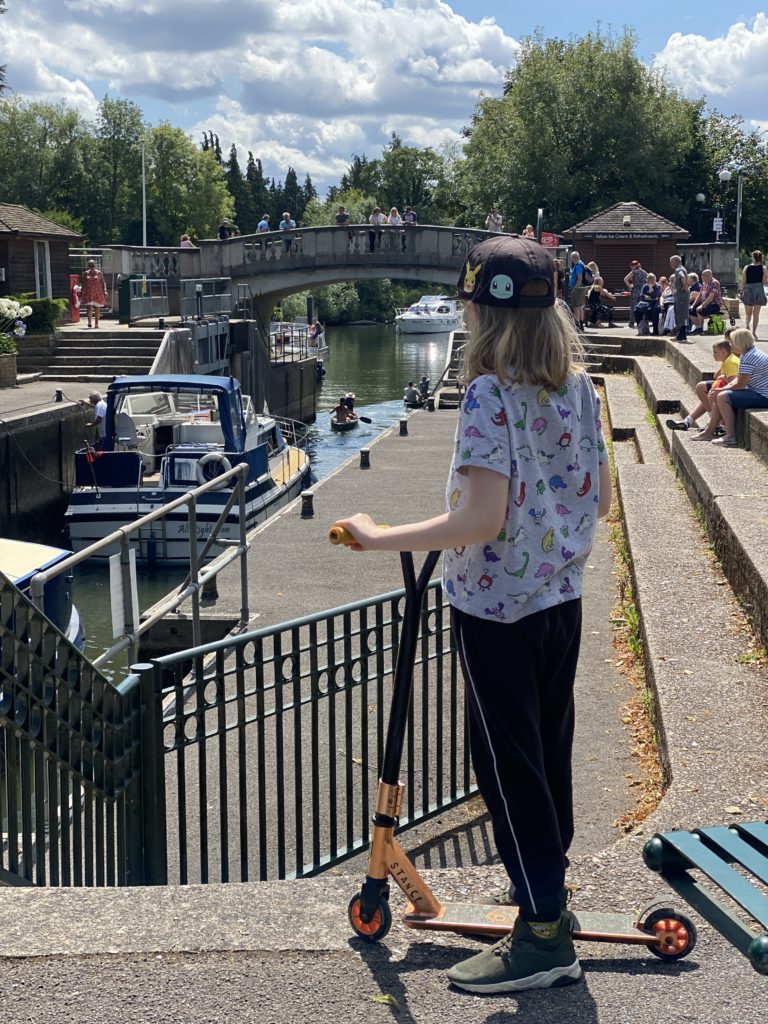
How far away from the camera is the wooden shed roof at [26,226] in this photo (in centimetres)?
3669

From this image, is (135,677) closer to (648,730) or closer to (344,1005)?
(344,1005)

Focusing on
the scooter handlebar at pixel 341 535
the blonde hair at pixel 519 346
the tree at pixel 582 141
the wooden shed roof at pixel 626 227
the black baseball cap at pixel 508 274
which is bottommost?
the scooter handlebar at pixel 341 535

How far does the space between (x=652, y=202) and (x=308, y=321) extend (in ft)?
75.7

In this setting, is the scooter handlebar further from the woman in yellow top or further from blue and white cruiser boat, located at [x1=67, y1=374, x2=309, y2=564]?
blue and white cruiser boat, located at [x1=67, y1=374, x2=309, y2=564]

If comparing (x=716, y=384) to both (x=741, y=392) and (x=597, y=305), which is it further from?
(x=597, y=305)

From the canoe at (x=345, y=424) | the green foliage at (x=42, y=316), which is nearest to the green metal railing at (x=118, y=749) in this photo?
the green foliage at (x=42, y=316)

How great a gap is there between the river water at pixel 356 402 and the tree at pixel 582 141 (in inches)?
388

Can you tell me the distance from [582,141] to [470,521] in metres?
58.6

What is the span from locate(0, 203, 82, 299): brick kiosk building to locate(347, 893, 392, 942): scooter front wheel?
35410 millimetres

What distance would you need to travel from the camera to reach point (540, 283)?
302cm

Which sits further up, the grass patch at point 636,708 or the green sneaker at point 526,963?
the green sneaker at point 526,963

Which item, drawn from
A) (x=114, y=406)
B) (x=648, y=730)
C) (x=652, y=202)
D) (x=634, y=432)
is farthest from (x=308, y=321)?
(x=648, y=730)

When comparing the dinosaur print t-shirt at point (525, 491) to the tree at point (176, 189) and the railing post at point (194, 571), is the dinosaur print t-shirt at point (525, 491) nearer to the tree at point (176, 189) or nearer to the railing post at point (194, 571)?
the railing post at point (194, 571)

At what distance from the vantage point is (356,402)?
53.5m
